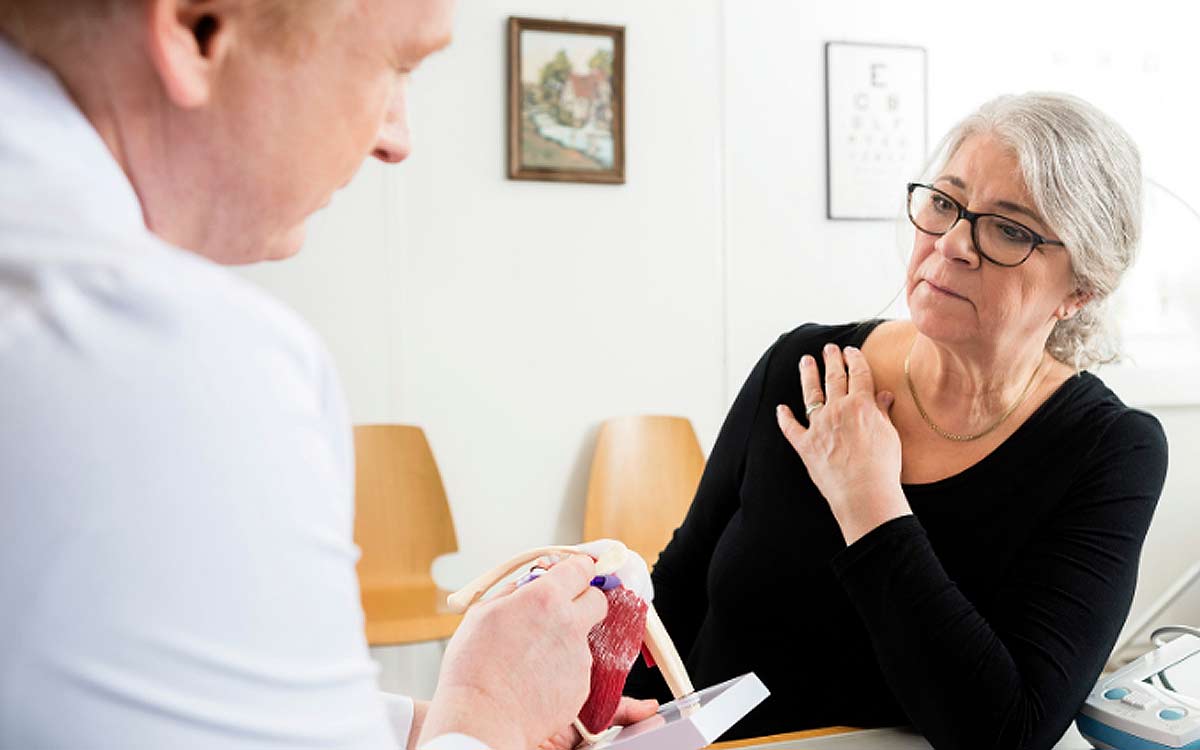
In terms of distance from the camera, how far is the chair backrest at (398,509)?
3301 millimetres

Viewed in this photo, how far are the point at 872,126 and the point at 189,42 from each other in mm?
3752

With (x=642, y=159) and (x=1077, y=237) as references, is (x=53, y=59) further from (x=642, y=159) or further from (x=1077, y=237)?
(x=642, y=159)

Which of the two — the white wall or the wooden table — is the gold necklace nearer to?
the wooden table

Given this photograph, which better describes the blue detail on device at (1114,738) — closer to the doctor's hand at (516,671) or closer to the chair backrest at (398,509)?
the doctor's hand at (516,671)

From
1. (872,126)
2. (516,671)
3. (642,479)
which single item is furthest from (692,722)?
(872,126)

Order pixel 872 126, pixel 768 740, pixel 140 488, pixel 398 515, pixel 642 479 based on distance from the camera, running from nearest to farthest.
→ pixel 140 488, pixel 768 740, pixel 398 515, pixel 642 479, pixel 872 126

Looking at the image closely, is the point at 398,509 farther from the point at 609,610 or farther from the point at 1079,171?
the point at 609,610

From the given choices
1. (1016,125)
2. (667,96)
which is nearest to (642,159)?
(667,96)

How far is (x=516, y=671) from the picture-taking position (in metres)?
0.69

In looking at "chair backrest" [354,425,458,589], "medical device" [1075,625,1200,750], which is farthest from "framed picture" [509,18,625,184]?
"medical device" [1075,625,1200,750]

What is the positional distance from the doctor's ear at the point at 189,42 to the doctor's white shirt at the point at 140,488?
46mm

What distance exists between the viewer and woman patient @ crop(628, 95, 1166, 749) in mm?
1350

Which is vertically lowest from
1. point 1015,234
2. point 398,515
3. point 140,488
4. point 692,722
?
point 398,515

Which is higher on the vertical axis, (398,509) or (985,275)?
(985,275)
